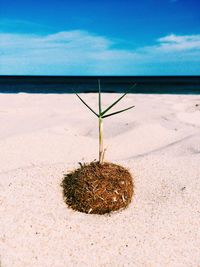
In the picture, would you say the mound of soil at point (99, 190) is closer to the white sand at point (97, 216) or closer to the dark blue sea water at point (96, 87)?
the white sand at point (97, 216)

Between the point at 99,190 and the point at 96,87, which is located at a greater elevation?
the point at 99,190

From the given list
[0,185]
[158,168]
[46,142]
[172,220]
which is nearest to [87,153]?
[46,142]

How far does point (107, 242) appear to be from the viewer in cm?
274

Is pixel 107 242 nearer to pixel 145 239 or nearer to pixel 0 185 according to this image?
pixel 145 239

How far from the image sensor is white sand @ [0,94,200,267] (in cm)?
262

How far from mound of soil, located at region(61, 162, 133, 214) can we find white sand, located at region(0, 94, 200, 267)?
0.23 ft

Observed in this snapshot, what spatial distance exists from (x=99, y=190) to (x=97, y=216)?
189 mm

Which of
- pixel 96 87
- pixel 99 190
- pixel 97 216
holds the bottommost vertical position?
pixel 96 87

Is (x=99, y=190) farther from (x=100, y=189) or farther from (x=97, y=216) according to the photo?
(x=97, y=216)

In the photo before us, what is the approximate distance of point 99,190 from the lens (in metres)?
2.94

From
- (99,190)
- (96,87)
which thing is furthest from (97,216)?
(96,87)

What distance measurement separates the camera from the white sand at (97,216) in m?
2.62

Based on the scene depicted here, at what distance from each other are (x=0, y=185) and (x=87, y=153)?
1.17 metres

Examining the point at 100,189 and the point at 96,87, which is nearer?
the point at 100,189
